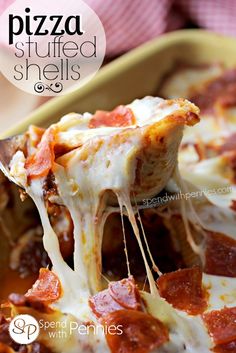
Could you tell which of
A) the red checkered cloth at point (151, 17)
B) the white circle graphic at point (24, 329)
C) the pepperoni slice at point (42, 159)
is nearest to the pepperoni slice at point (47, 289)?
the white circle graphic at point (24, 329)

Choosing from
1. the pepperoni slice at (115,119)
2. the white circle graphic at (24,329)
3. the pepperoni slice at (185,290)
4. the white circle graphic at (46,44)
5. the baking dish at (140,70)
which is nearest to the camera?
the white circle graphic at (24,329)

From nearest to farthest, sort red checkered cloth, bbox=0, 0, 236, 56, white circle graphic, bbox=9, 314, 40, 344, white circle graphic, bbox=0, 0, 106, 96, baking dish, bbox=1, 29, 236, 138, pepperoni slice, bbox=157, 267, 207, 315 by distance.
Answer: white circle graphic, bbox=9, 314, 40, 344 < pepperoni slice, bbox=157, 267, 207, 315 < white circle graphic, bbox=0, 0, 106, 96 < baking dish, bbox=1, 29, 236, 138 < red checkered cloth, bbox=0, 0, 236, 56

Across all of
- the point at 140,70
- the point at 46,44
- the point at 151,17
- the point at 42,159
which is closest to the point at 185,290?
the point at 42,159

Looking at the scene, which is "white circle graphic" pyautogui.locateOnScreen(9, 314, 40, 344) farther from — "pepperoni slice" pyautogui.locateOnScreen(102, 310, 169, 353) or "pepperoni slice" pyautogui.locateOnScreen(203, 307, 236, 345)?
"pepperoni slice" pyautogui.locateOnScreen(203, 307, 236, 345)

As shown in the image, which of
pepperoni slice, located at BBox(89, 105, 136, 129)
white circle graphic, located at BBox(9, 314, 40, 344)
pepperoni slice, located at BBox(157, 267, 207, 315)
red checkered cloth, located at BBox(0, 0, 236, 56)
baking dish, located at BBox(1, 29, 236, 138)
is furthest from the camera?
red checkered cloth, located at BBox(0, 0, 236, 56)

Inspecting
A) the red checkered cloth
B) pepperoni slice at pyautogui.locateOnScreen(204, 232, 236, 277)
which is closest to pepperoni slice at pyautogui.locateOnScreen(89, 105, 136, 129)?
pepperoni slice at pyautogui.locateOnScreen(204, 232, 236, 277)

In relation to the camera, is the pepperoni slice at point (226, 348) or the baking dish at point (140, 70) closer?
the pepperoni slice at point (226, 348)

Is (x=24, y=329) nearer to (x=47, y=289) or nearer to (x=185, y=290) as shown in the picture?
(x=47, y=289)

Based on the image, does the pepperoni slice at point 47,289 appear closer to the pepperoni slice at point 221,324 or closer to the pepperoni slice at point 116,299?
the pepperoni slice at point 116,299
